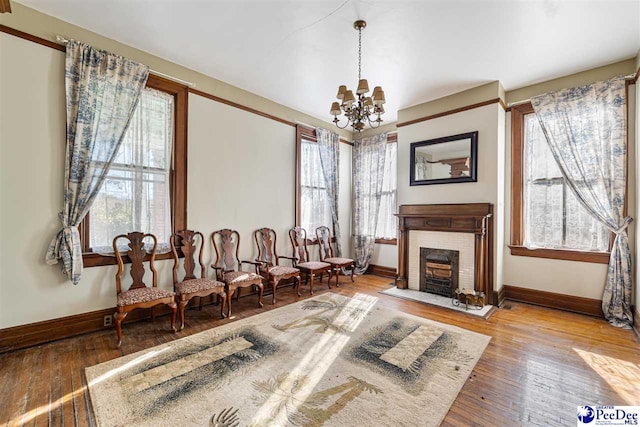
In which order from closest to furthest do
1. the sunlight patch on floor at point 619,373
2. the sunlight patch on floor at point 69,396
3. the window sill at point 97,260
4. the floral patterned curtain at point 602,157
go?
the sunlight patch on floor at point 69,396 → the sunlight patch on floor at point 619,373 → the window sill at point 97,260 → the floral patterned curtain at point 602,157

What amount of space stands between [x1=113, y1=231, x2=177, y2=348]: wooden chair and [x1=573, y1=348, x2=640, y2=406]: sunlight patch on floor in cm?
395

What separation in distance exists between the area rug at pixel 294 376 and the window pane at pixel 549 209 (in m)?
2.07

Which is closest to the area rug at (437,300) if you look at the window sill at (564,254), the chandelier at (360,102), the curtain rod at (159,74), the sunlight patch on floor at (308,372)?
the window sill at (564,254)

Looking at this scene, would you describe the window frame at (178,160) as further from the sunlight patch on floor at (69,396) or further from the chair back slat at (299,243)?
the chair back slat at (299,243)

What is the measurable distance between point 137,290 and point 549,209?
5.41 meters

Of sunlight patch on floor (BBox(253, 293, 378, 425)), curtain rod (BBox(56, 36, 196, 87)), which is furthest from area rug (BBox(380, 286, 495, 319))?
curtain rod (BBox(56, 36, 196, 87))

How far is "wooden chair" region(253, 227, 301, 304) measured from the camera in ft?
13.7

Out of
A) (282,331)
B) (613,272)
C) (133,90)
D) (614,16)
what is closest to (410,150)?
(614,16)

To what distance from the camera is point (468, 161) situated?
13.9ft

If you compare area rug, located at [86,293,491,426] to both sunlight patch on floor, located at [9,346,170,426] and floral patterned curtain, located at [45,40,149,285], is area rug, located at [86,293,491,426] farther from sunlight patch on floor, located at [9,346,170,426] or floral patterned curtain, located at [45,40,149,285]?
floral patterned curtain, located at [45,40,149,285]

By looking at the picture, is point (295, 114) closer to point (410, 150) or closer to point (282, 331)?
point (410, 150)

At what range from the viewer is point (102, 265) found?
3061 millimetres

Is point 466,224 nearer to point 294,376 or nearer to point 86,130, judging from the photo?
point 294,376

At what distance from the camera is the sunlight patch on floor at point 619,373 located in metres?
2.02
